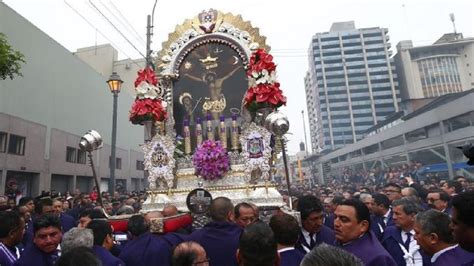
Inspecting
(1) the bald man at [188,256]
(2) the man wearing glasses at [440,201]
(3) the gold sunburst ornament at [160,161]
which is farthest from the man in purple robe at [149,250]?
(2) the man wearing glasses at [440,201]

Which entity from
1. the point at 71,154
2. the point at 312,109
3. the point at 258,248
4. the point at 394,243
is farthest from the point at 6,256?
the point at 312,109

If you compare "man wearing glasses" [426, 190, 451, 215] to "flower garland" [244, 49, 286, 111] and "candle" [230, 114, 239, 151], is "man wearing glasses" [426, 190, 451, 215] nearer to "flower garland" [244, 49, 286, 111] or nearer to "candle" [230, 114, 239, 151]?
"flower garland" [244, 49, 286, 111]

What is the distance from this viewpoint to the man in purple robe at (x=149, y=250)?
13.3 ft

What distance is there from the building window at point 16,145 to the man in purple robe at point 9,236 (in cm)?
1661

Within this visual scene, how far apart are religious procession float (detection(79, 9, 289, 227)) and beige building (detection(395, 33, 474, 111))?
73.0 m

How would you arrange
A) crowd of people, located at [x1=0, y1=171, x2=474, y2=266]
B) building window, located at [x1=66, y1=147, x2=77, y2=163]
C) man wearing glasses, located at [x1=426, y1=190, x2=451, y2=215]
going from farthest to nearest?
building window, located at [x1=66, y1=147, x2=77, y2=163] → man wearing glasses, located at [x1=426, y1=190, x2=451, y2=215] → crowd of people, located at [x1=0, y1=171, x2=474, y2=266]

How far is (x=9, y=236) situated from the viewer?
4.13m

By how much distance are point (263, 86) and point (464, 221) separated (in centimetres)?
513

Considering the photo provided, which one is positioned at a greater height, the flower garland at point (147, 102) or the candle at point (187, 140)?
the flower garland at point (147, 102)

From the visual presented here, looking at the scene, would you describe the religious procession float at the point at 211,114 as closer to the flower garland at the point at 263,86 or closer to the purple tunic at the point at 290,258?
the flower garland at the point at 263,86

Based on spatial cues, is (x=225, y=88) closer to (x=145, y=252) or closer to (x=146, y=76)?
(x=146, y=76)

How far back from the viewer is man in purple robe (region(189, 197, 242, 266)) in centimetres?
402

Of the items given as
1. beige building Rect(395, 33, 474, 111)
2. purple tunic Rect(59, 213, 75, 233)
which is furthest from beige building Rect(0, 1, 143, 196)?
beige building Rect(395, 33, 474, 111)

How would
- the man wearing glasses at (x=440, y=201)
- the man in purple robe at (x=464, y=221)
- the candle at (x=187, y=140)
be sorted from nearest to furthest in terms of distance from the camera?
1. the man in purple robe at (x=464, y=221)
2. the man wearing glasses at (x=440, y=201)
3. the candle at (x=187, y=140)
